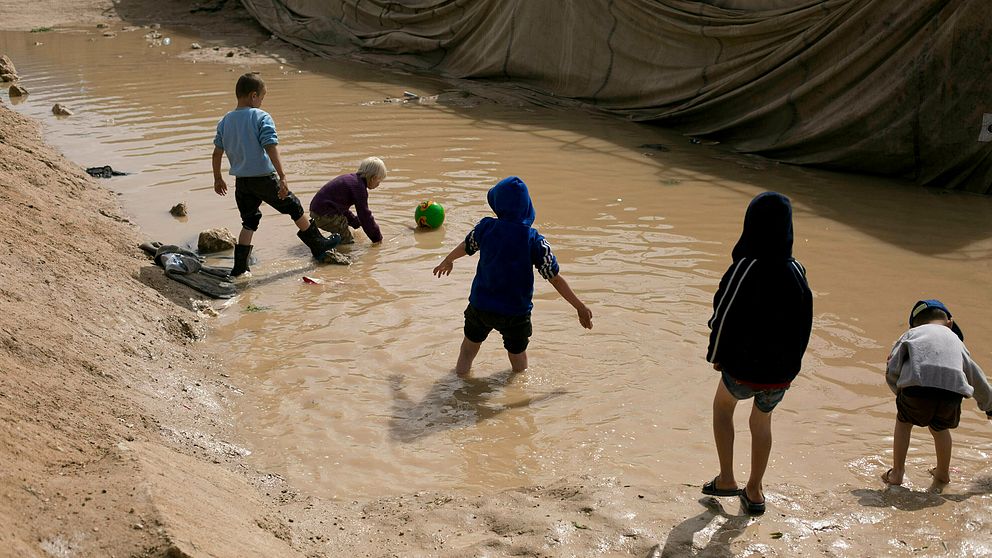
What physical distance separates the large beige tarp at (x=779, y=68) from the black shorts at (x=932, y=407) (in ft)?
20.6

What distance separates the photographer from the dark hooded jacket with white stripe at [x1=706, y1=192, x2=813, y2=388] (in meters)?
4.19

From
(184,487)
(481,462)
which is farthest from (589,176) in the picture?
(184,487)

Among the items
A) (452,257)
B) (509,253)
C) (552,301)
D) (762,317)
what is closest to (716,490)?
(762,317)

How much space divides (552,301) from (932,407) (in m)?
3.15

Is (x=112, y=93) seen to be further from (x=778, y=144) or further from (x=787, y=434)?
(x=787, y=434)

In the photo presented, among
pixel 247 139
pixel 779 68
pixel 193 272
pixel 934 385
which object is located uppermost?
pixel 779 68

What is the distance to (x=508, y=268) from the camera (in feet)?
18.7

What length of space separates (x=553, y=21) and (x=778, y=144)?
4.53 metres

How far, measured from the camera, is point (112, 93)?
14.8m

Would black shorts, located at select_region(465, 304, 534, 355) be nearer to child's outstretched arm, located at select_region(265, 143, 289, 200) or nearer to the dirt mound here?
the dirt mound

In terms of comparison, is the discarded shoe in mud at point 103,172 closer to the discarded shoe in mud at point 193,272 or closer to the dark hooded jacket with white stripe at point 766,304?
the discarded shoe in mud at point 193,272

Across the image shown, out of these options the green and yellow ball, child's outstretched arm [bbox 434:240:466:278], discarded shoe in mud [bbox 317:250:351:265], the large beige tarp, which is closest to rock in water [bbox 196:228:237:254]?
discarded shoe in mud [bbox 317:250:351:265]

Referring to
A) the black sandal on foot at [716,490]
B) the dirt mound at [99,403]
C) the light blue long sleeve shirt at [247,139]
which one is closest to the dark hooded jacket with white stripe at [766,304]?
the black sandal on foot at [716,490]

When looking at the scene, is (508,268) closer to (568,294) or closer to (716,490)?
(568,294)
